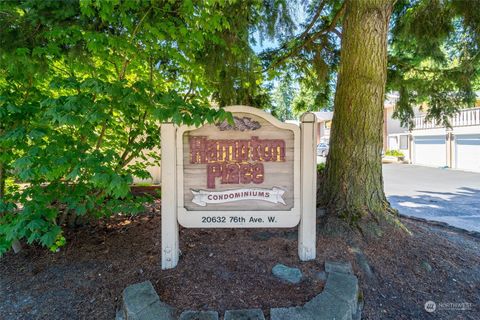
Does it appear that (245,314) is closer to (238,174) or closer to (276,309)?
(276,309)

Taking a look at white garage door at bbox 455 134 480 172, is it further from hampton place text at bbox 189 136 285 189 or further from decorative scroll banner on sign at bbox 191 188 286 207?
hampton place text at bbox 189 136 285 189

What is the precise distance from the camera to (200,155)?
248 centimetres

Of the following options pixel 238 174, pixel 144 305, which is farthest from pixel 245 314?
pixel 238 174

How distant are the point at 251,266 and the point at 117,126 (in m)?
2.28

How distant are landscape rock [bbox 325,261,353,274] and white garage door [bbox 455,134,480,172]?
48.3 ft

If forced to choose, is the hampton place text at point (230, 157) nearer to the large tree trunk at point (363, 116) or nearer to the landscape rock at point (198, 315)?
the landscape rock at point (198, 315)

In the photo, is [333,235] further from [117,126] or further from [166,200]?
[117,126]

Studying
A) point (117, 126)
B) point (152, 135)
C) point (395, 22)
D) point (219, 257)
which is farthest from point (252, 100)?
point (219, 257)

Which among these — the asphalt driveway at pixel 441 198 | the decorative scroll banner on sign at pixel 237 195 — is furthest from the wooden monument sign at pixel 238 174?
the asphalt driveway at pixel 441 198

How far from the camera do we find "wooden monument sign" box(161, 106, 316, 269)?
2469 mm

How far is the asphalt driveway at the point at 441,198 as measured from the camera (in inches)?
214

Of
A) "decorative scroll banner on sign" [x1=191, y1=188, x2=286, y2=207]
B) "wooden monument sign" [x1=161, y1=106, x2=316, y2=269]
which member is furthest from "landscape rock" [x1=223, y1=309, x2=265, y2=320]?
"decorative scroll banner on sign" [x1=191, y1=188, x2=286, y2=207]

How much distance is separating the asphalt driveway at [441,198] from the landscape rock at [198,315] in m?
4.85

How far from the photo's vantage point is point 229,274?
236 centimetres
